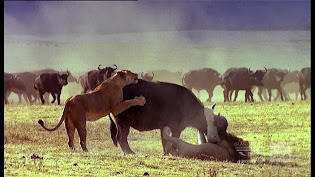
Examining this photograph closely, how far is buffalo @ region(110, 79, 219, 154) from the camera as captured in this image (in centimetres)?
550

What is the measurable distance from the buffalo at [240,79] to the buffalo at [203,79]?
63 millimetres

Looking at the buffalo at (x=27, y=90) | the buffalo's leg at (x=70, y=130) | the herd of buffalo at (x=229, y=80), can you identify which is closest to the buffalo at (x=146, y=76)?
the herd of buffalo at (x=229, y=80)

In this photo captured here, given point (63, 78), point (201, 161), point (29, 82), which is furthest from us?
point (29, 82)

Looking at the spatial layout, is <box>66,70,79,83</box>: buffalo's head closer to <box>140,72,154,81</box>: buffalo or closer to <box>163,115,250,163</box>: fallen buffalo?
<box>140,72,154,81</box>: buffalo

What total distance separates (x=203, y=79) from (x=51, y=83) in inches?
45.1

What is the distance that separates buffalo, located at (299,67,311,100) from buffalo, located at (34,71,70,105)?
1689 millimetres

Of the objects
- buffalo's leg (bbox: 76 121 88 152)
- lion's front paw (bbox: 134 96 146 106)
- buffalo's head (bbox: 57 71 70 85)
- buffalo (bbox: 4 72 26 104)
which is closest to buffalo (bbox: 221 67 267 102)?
lion's front paw (bbox: 134 96 146 106)

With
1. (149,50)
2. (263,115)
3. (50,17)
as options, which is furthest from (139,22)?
(263,115)

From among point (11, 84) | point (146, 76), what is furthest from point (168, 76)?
point (11, 84)

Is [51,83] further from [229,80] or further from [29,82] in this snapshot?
[229,80]

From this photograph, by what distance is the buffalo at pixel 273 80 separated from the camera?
551 centimetres

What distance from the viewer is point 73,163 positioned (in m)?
5.48

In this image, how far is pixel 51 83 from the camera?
5789mm

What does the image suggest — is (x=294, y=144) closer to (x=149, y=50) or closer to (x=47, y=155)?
(x=149, y=50)
